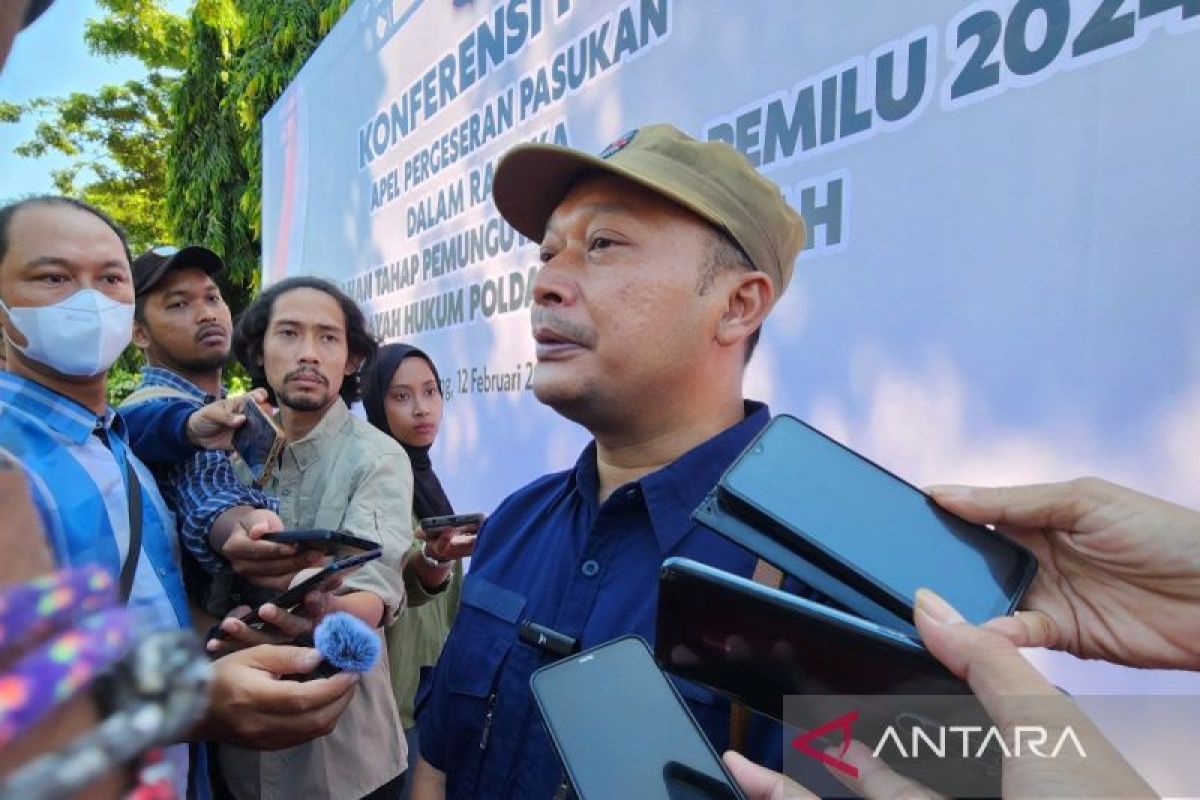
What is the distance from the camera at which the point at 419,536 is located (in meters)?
2.34

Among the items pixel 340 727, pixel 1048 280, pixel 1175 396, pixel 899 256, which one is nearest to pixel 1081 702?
pixel 1175 396

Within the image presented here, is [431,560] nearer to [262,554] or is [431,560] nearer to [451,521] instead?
[451,521]

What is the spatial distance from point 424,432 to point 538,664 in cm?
184

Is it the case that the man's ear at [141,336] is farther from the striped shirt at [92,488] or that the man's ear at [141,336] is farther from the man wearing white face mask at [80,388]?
the striped shirt at [92,488]

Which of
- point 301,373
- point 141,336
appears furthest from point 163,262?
point 301,373

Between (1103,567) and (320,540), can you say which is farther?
(320,540)

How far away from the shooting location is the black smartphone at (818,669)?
0.75m

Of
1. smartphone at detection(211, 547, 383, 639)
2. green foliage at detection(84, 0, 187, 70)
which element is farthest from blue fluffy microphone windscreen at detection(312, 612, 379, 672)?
green foliage at detection(84, 0, 187, 70)

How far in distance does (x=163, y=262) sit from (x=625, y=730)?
227 centimetres

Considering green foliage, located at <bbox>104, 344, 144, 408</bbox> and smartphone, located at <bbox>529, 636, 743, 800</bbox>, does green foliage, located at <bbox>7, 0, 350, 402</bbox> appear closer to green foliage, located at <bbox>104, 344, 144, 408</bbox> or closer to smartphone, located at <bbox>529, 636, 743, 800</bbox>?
green foliage, located at <bbox>104, 344, 144, 408</bbox>

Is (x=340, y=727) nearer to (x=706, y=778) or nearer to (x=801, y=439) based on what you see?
(x=706, y=778)

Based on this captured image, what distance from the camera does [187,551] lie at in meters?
1.65

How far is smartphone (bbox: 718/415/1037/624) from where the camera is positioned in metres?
0.88

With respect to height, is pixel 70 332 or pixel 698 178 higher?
pixel 698 178
